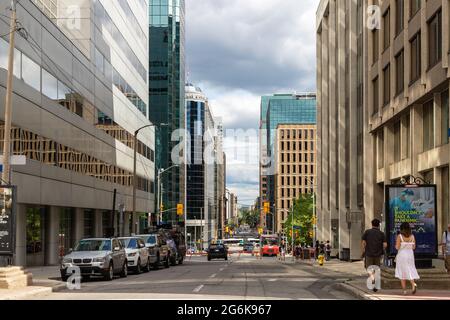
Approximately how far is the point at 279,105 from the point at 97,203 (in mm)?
149574

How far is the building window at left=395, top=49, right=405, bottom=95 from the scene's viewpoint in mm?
39438

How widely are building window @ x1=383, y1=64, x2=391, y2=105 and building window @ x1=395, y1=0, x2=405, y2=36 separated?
2917mm

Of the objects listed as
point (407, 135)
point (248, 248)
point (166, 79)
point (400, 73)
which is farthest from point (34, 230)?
point (248, 248)

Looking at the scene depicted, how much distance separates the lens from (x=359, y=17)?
5331 centimetres

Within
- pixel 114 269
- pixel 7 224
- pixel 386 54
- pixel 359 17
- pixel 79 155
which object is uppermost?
pixel 359 17

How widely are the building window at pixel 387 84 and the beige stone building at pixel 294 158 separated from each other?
103968 millimetres

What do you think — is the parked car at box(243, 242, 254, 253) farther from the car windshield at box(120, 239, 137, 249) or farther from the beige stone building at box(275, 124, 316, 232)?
the car windshield at box(120, 239, 137, 249)

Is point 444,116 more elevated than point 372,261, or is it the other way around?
point 444,116

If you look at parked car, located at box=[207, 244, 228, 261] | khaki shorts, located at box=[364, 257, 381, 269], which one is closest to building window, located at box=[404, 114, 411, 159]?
khaki shorts, located at box=[364, 257, 381, 269]

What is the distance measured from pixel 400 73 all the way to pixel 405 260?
2487 cm

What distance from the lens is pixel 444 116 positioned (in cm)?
3175

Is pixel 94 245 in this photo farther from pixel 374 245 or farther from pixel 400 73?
pixel 400 73
